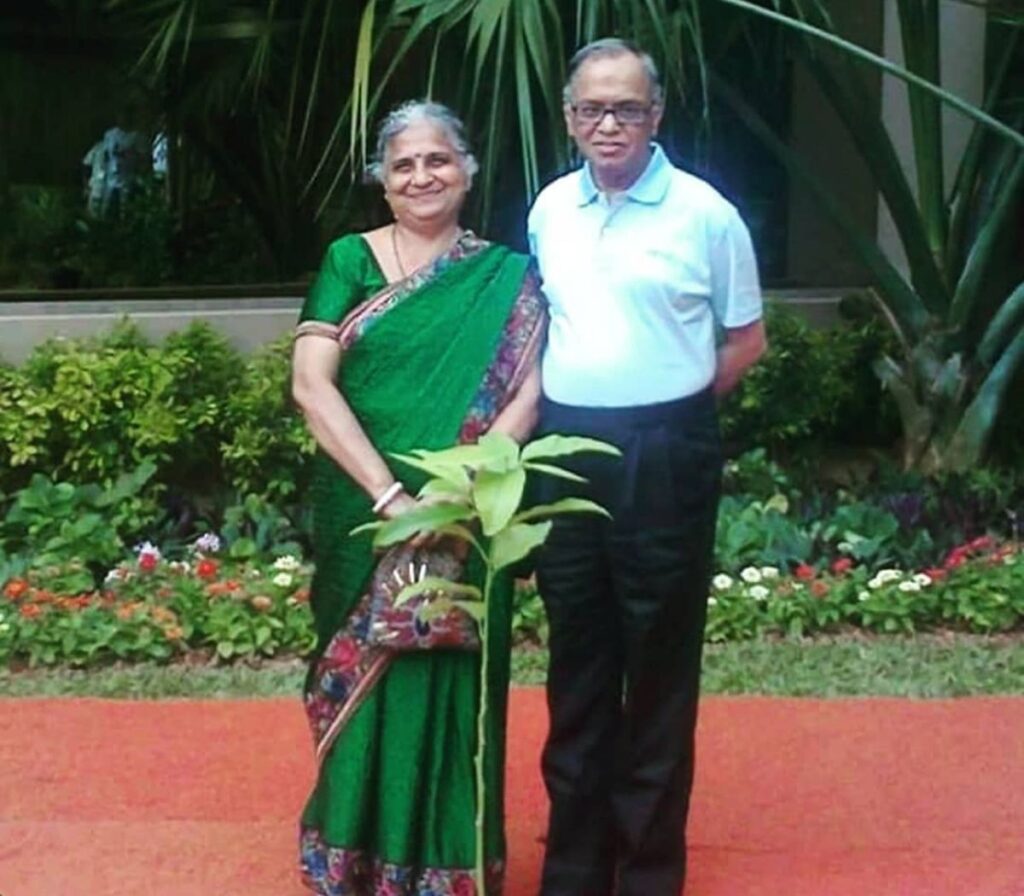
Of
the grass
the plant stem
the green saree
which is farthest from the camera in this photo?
the grass

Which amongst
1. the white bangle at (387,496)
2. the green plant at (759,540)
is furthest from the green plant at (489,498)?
the green plant at (759,540)

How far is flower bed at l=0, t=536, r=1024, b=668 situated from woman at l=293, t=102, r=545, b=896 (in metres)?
2.71

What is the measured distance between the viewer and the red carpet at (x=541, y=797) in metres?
5.02

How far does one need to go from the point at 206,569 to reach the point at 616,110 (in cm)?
396

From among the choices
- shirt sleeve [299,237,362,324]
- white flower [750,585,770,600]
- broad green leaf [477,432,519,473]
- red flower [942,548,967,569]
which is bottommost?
white flower [750,585,770,600]

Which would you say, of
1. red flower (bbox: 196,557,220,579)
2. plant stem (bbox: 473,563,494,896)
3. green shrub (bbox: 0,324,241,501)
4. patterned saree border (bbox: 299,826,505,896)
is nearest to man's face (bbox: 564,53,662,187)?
plant stem (bbox: 473,563,494,896)

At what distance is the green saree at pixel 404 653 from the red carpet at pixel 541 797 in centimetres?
49

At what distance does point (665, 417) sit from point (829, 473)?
5483 mm

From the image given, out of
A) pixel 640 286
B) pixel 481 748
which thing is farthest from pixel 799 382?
pixel 481 748

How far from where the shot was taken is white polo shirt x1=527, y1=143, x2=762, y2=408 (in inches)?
168

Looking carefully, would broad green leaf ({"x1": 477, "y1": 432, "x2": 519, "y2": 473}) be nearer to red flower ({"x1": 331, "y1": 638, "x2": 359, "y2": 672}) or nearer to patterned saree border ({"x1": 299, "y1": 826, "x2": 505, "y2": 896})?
red flower ({"x1": 331, "y1": 638, "x2": 359, "y2": 672})

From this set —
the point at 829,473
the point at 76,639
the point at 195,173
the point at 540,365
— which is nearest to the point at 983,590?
the point at 829,473

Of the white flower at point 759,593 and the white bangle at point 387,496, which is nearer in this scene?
the white bangle at point 387,496

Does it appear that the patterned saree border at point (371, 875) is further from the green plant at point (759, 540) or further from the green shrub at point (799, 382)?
the green shrub at point (799, 382)
